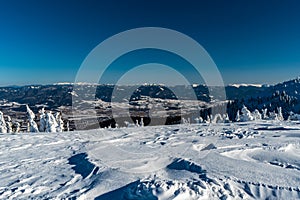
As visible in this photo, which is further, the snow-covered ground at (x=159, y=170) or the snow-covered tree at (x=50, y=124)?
the snow-covered tree at (x=50, y=124)

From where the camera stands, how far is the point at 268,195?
6406mm

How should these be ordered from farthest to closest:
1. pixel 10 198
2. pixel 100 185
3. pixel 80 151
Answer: pixel 80 151
pixel 100 185
pixel 10 198

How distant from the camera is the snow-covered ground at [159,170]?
664cm

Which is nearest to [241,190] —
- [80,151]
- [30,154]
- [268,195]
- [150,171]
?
[268,195]

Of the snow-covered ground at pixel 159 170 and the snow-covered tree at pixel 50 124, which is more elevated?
the snow-covered ground at pixel 159 170

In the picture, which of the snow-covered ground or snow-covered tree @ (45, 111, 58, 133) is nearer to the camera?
the snow-covered ground

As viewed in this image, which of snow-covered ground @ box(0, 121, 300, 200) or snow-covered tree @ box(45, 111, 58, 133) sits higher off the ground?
snow-covered ground @ box(0, 121, 300, 200)

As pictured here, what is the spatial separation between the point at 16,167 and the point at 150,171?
5.68m

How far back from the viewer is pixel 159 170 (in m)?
8.70

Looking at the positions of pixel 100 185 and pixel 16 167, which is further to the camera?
pixel 16 167

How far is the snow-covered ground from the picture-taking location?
664 cm

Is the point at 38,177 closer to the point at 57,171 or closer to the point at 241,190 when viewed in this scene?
the point at 57,171

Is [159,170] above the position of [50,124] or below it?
above

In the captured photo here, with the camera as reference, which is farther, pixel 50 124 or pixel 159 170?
pixel 50 124
